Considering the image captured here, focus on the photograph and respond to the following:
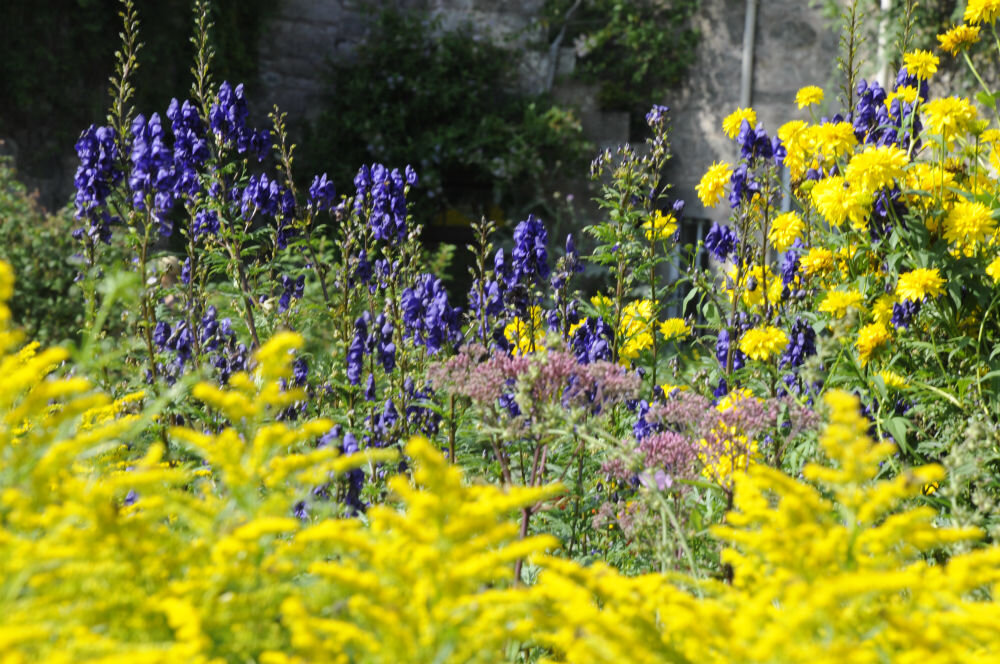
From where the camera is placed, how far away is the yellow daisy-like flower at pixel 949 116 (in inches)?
115

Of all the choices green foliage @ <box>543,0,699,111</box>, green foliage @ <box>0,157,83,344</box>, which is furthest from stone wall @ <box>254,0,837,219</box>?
green foliage @ <box>0,157,83,344</box>

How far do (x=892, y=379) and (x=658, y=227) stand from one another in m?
1.16

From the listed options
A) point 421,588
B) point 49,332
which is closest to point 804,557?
point 421,588

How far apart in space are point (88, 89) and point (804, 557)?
820 cm

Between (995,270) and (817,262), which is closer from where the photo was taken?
(995,270)

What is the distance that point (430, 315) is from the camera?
2857mm

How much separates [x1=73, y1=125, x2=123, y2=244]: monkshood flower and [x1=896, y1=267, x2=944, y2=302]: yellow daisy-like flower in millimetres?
2584

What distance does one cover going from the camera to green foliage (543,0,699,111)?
9.62 m

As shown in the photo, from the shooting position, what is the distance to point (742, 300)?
10.7 feet

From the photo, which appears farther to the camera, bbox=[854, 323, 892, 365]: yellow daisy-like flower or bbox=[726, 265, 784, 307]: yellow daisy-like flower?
bbox=[726, 265, 784, 307]: yellow daisy-like flower

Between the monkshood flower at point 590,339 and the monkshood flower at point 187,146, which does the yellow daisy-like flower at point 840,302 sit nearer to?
the monkshood flower at point 590,339

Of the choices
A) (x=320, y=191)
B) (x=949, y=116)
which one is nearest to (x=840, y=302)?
(x=949, y=116)

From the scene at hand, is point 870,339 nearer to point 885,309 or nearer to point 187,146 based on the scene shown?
point 885,309

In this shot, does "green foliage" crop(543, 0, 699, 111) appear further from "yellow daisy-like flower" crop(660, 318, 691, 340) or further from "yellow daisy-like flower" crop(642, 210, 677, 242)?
"yellow daisy-like flower" crop(660, 318, 691, 340)
